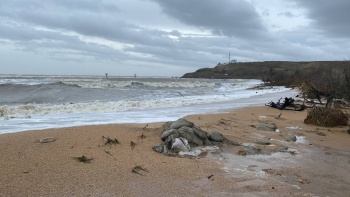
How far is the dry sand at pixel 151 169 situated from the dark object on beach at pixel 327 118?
9.13 feet

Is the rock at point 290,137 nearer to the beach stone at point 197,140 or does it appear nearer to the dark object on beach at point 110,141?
the beach stone at point 197,140

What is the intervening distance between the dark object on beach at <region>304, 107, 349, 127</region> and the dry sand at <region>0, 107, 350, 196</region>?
2784mm

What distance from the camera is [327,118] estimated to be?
10.9m

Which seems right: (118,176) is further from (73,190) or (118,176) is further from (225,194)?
(225,194)

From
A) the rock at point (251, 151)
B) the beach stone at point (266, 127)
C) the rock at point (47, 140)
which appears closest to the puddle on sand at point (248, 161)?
the rock at point (251, 151)

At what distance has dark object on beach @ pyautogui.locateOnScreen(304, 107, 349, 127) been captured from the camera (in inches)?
429

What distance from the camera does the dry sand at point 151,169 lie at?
4648 mm

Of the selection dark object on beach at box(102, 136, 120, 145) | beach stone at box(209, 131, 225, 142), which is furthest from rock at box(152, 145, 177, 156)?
beach stone at box(209, 131, 225, 142)

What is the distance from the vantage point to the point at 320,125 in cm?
1092

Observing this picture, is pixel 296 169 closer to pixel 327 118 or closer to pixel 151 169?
pixel 151 169

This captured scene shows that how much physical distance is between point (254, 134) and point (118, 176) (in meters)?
4.79

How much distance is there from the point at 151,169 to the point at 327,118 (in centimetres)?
735

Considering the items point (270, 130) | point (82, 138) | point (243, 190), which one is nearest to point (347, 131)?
point (270, 130)

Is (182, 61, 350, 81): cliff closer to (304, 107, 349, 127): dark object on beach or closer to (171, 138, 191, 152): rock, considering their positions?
(304, 107, 349, 127): dark object on beach
